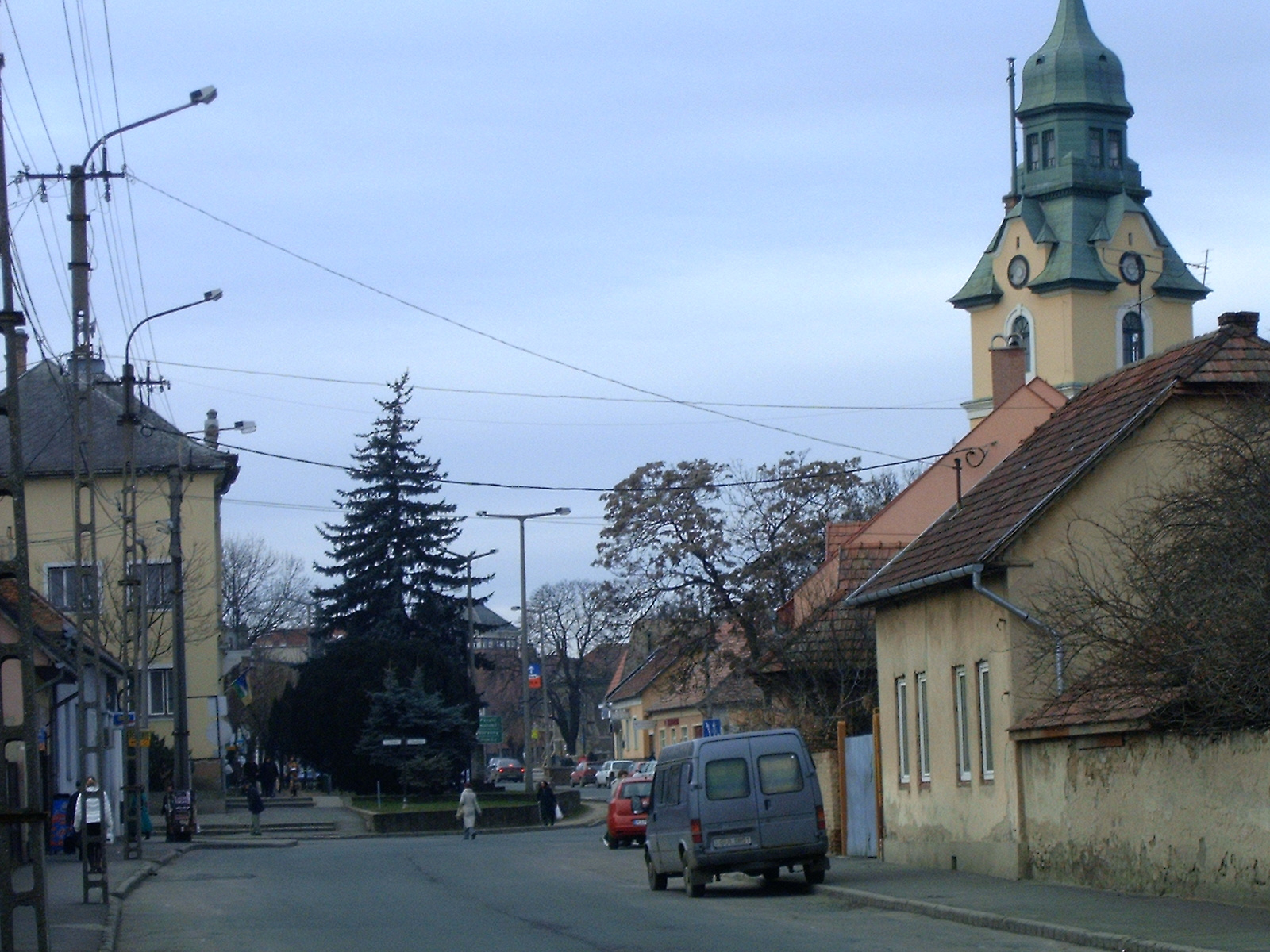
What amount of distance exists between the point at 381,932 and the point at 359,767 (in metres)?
44.7

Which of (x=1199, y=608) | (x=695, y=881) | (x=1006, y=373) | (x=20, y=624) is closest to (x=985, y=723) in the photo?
(x=695, y=881)

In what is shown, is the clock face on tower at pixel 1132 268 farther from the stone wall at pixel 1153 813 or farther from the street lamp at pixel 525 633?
the stone wall at pixel 1153 813

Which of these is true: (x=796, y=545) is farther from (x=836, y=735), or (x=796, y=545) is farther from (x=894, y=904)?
(x=894, y=904)

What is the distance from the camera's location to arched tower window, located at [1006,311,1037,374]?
3627 inches

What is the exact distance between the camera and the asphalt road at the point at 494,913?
16.7 metres

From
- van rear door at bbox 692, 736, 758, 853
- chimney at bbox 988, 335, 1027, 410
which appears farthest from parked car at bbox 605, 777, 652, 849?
chimney at bbox 988, 335, 1027, 410

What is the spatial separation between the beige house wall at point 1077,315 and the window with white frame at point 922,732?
209 feet

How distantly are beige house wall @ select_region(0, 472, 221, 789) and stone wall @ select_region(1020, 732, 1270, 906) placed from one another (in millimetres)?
45252

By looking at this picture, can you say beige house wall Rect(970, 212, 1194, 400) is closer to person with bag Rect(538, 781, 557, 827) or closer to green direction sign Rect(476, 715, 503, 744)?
green direction sign Rect(476, 715, 503, 744)

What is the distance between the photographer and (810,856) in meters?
22.9

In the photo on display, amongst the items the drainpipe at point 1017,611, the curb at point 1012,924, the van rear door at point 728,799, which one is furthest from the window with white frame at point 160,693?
the drainpipe at point 1017,611

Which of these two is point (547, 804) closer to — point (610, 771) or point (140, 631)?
point (140, 631)

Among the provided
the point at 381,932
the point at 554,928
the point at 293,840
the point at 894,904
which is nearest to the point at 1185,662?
the point at 894,904

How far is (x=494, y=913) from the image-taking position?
2056 cm
